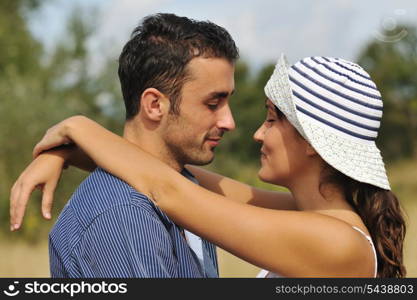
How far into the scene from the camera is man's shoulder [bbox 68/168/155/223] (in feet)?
8.02

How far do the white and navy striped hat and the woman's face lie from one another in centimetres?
8

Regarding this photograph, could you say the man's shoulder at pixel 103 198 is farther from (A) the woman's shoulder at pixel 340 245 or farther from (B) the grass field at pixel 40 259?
(B) the grass field at pixel 40 259

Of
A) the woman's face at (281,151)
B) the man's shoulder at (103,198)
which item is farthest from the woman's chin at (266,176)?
the man's shoulder at (103,198)

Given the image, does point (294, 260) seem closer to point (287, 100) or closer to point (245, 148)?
point (287, 100)

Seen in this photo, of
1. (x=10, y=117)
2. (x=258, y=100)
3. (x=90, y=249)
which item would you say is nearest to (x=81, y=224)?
(x=90, y=249)

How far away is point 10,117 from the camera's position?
14164 mm

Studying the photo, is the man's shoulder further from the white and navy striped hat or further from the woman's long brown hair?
the woman's long brown hair

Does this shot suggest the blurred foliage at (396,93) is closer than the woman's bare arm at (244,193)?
No

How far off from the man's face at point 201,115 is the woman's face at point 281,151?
0.20 meters

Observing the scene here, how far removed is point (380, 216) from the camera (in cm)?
279

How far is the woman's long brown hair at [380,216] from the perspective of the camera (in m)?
2.78

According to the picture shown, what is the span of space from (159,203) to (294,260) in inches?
20.8

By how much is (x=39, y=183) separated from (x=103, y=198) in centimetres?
40

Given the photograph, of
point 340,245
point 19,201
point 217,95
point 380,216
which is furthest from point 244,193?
point 19,201
